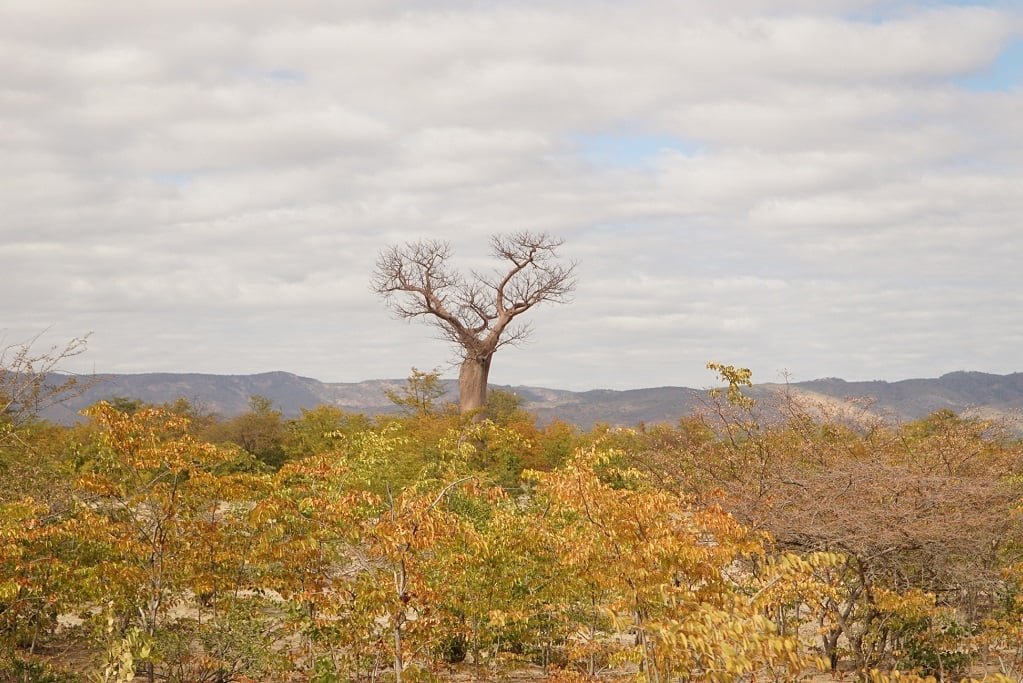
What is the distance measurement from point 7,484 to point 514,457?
73.8 feet

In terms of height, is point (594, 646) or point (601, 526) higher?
point (601, 526)

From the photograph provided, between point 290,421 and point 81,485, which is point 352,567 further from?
point 290,421

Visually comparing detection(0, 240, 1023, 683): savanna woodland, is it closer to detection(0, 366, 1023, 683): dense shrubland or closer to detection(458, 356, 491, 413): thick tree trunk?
detection(0, 366, 1023, 683): dense shrubland

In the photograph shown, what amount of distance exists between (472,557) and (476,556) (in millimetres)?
65

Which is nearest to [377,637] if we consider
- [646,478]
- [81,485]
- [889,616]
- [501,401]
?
[81,485]

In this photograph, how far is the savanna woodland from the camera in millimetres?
12227

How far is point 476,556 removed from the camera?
15062 mm

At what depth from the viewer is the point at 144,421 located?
52.8 ft

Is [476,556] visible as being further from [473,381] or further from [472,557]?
[473,381]

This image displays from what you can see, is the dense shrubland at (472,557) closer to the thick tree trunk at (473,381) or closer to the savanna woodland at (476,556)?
the savanna woodland at (476,556)

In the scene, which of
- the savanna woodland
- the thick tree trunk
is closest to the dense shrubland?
the savanna woodland

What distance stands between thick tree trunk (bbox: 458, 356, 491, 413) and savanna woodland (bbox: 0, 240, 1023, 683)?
2976 centimetres

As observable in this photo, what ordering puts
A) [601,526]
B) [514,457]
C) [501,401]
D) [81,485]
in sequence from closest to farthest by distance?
[601,526] → [81,485] → [514,457] → [501,401]

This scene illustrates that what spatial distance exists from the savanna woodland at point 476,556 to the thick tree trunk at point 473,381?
97.6 feet
